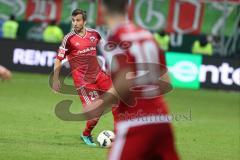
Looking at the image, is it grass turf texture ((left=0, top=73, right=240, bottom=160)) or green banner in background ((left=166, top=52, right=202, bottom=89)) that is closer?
grass turf texture ((left=0, top=73, right=240, bottom=160))

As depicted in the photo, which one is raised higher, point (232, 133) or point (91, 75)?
point (91, 75)

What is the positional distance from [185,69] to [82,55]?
11812 millimetres

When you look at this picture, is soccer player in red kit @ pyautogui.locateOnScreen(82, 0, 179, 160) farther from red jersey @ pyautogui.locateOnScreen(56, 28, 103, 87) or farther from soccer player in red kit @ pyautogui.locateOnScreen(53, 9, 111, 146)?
red jersey @ pyautogui.locateOnScreen(56, 28, 103, 87)

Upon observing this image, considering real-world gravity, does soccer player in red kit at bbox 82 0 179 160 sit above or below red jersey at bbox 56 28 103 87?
above

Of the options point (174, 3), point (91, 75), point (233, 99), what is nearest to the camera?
point (91, 75)

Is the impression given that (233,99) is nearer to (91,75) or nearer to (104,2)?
(91,75)

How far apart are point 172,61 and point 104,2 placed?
18.3 meters

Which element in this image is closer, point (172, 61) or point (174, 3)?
point (172, 61)

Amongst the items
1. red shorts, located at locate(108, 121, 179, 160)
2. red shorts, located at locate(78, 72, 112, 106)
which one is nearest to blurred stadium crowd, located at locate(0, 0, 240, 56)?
red shorts, located at locate(78, 72, 112, 106)

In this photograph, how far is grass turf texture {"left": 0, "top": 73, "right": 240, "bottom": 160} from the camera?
1233 cm

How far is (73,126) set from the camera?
1547cm

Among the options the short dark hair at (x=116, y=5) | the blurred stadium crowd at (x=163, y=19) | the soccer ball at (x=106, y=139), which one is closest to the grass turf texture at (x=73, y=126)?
the soccer ball at (x=106, y=139)

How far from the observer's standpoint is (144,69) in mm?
7016

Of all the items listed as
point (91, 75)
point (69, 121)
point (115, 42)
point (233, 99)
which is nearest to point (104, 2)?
point (115, 42)
